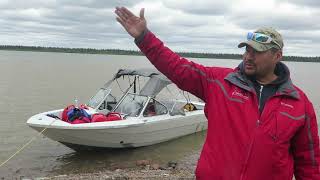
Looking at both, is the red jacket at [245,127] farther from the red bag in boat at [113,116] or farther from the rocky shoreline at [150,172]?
the red bag in boat at [113,116]

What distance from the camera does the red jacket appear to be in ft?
9.12

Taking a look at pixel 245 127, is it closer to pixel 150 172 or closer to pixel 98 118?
pixel 150 172

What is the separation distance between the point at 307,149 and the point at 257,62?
0.66m

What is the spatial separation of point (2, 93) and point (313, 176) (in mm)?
23473

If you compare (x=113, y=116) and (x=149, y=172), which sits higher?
(x=113, y=116)

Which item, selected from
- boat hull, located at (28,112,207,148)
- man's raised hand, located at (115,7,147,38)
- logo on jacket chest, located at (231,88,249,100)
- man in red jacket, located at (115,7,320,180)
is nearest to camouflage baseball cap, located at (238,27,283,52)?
man in red jacket, located at (115,7,320,180)

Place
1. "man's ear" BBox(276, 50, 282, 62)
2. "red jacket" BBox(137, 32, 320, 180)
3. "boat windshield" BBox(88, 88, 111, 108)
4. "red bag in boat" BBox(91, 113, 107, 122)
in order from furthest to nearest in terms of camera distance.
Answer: "boat windshield" BBox(88, 88, 111, 108) → "red bag in boat" BBox(91, 113, 107, 122) → "man's ear" BBox(276, 50, 282, 62) → "red jacket" BBox(137, 32, 320, 180)

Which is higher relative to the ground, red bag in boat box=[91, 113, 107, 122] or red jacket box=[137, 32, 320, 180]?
red jacket box=[137, 32, 320, 180]

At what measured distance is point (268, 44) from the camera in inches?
117

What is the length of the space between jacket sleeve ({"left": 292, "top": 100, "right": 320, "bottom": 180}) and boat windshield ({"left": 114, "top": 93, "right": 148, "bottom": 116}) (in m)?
8.42

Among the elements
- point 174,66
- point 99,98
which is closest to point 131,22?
point 174,66

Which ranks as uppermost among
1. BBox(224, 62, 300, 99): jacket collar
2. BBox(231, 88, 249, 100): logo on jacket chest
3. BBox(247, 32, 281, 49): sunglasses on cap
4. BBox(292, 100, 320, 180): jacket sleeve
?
BBox(247, 32, 281, 49): sunglasses on cap

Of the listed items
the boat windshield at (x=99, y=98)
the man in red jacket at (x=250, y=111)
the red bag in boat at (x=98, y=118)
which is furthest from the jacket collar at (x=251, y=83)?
the boat windshield at (x=99, y=98)

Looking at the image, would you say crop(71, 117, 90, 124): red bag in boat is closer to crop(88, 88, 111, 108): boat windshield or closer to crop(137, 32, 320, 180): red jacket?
crop(88, 88, 111, 108): boat windshield
